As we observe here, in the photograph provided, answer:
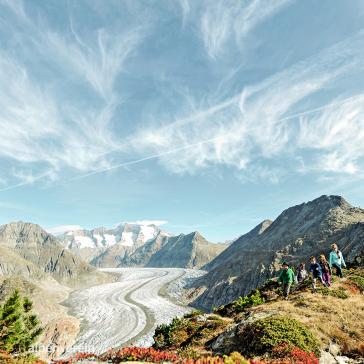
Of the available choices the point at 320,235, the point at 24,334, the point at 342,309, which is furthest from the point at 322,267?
the point at 320,235

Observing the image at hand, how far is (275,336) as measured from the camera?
1612 cm

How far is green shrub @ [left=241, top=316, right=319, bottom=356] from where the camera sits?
1572 cm

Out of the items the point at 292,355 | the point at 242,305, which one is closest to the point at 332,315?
the point at 292,355

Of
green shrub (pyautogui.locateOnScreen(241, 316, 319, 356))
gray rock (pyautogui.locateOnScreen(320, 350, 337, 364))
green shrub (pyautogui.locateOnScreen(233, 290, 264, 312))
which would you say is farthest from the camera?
green shrub (pyautogui.locateOnScreen(233, 290, 264, 312))

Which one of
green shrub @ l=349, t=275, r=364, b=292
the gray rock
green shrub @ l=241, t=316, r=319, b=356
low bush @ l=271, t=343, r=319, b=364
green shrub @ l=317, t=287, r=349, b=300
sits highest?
green shrub @ l=349, t=275, r=364, b=292

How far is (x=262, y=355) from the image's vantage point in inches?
608

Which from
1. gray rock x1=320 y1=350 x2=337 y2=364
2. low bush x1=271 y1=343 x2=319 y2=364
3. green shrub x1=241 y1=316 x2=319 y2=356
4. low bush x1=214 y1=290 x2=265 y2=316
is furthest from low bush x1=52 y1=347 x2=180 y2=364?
low bush x1=214 y1=290 x2=265 y2=316

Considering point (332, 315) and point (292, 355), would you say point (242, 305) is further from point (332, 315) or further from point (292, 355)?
point (292, 355)

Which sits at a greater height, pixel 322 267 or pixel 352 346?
pixel 322 267

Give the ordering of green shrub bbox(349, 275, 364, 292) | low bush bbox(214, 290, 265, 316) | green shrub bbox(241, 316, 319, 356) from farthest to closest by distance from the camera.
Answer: low bush bbox(214, 290, 265, 316), green shrub bbox(349, 275, 364, 292), green shrub bbox(241, 316, 319, 356)

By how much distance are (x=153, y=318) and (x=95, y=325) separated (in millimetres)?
23171

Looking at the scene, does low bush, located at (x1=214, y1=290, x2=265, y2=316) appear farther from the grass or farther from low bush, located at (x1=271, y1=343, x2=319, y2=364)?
low bush, located at (x1=271, y1=343, x2=319, y2=364)

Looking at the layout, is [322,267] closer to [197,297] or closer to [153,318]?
[153,318]

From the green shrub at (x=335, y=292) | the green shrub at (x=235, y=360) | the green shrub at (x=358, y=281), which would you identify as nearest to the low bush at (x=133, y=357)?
the green shrub at (x=235, y=360)
